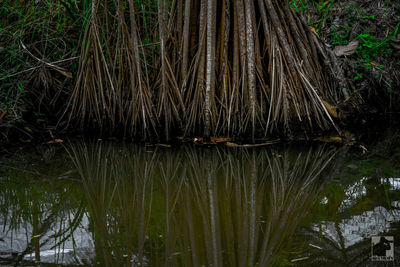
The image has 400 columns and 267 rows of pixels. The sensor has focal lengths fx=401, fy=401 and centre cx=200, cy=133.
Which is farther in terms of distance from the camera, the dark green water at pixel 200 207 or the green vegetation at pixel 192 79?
the green vegetation at pixel 192 79

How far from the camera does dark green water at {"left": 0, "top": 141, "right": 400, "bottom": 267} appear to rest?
4.97 ft

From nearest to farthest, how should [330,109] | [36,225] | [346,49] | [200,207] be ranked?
1. [36,225]
2. [200,207]
3. [330,109]
4. [346,49]

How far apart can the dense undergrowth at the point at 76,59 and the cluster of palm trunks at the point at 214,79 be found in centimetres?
4

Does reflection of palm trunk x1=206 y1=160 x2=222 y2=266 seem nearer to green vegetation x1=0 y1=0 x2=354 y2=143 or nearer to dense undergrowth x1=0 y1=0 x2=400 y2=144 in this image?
green vegetation x1=0 y1=0 x2=354 y2=143

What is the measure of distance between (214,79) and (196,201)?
1589 mm

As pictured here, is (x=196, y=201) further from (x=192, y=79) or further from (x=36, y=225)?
(x=192, y=79)

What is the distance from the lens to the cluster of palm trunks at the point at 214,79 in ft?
11.1

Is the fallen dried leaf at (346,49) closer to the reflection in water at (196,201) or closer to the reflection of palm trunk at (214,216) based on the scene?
the reflection in water at (196,201)

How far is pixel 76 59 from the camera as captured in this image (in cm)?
420

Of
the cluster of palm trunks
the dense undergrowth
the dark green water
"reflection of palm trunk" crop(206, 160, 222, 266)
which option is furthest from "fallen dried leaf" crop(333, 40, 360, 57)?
"reflection of palm trunk" crop(206, 160, 222, 266)

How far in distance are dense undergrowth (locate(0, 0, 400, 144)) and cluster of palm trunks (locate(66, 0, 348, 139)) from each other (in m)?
0.04

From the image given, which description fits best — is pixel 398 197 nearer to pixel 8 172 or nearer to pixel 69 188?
pixel 69 188

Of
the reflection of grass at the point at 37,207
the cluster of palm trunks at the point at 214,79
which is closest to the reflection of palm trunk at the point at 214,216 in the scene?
the reflection of grass at the point at 37,207

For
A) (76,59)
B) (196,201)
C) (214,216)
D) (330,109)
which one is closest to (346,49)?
(330,109)
